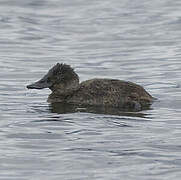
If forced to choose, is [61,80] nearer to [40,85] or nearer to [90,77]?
[40,85]

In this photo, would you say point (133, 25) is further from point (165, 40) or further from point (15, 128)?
point (15, 128)

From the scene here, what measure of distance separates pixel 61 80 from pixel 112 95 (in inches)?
42.7

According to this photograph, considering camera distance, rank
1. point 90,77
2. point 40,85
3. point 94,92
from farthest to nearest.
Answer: point 90,77
point 40,85
point 94,92

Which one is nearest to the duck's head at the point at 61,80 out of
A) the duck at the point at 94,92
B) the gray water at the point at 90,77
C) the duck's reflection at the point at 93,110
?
the duck at the point at 94,92

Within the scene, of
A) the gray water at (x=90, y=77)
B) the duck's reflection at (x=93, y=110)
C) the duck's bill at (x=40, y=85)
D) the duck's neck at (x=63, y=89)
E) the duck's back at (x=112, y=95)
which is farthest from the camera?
the duck's neck at (x=63, y=89)

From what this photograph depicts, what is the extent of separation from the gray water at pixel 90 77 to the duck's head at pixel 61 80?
0.30 m

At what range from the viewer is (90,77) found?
56.1 feet

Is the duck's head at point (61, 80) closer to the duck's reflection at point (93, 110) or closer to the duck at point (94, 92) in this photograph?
the duck at point (94, 92)

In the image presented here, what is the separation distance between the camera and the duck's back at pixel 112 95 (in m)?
13.8

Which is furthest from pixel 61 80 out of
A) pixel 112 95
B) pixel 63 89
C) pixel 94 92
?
pixel 112 95

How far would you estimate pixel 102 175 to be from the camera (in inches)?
381

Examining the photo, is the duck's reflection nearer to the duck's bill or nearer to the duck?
the duck

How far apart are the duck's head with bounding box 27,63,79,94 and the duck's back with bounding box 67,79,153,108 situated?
0.39 meters

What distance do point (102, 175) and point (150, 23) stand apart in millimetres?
15139
